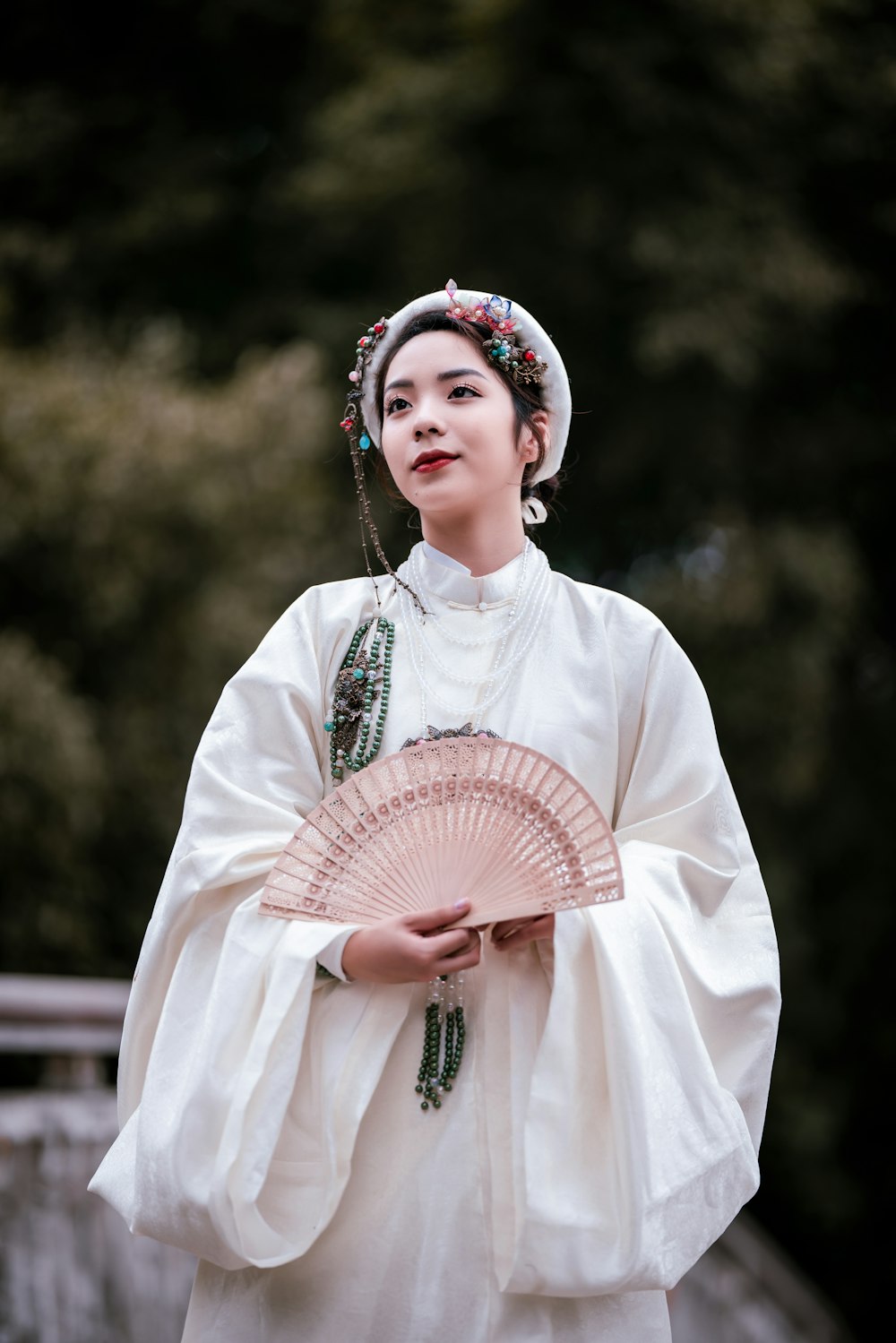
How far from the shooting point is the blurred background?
7793 millimetres

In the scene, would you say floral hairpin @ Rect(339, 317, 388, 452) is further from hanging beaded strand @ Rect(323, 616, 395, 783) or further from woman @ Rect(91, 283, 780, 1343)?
hanging beaded strand @ Rect(323, 616, 395, 783)

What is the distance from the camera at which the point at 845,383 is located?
8961 millimetres

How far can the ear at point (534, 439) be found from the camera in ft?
6.81

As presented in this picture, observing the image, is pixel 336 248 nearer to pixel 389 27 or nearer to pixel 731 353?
pixel 389 27

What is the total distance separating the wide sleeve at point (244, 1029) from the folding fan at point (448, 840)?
0.05m

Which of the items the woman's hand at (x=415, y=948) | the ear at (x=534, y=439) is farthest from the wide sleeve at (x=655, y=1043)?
the ear at (x=534, y=439)

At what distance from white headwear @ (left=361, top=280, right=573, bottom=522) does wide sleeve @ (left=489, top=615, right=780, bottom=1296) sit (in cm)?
36

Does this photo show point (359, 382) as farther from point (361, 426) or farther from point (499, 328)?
point (499, 328)

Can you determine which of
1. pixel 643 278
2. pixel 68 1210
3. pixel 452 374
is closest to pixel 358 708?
pixel 452 374

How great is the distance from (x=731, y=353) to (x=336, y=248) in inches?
94.2

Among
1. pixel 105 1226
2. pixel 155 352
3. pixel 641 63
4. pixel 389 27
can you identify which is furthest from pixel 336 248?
pixel 105 1226

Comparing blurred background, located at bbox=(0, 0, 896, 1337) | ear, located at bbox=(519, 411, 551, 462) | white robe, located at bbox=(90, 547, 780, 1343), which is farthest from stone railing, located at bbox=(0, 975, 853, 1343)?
blurred background, located at bbox=(0, 0, 896, 1337)

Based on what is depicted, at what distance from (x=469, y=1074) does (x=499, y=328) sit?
39.2 inches

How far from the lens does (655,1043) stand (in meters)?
1.71
